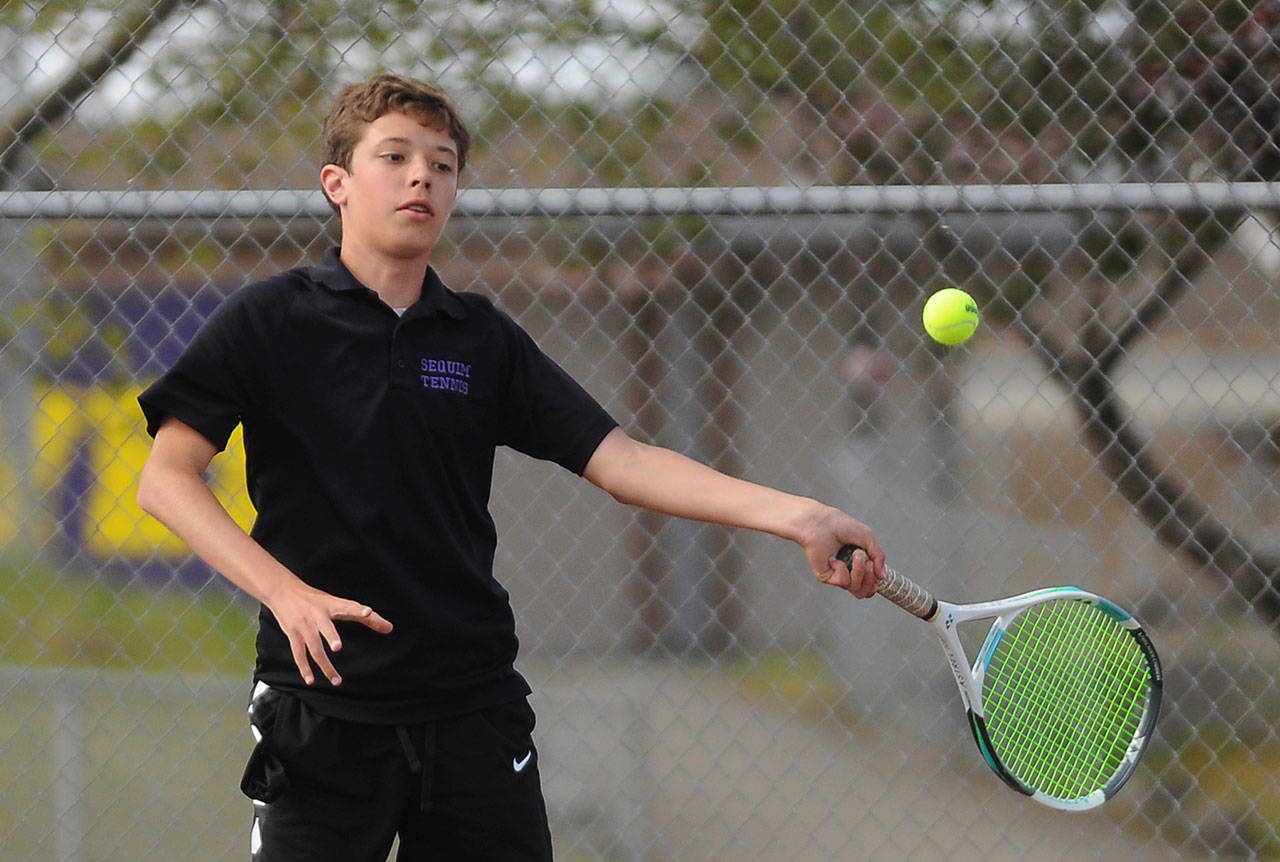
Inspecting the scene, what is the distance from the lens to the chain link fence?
356 centimetres

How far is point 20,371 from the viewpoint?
3.46 metres

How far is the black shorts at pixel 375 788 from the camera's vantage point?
1.93 meters

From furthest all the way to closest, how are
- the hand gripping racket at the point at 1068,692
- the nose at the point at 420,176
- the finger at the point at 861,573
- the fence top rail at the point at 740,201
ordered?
the fence top rail at the point at 740,201, the hand gripping racket at the point at 1068,692, the nose at the point at 420,176, the finger at the point at 861,573

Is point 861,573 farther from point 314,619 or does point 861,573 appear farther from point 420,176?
point 420,176

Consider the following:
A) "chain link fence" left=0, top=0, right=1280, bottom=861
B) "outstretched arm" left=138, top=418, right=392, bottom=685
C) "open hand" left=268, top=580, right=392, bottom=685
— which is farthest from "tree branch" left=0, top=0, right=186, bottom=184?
"open hand" left=268, top=580, right=392, bottom=685

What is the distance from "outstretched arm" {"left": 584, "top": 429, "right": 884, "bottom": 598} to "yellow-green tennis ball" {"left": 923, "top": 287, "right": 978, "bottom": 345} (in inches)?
37.2

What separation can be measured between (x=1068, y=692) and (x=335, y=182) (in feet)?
4.86

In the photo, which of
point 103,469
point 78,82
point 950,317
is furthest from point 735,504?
point 78,82

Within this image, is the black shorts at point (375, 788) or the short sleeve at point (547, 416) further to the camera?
the short sleeve at point (547, 416)

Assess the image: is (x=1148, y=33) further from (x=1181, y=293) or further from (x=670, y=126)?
(x=670, y=126)

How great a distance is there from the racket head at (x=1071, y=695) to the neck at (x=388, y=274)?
3.48 ft

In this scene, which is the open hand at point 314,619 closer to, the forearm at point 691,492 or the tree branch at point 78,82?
the forearm at point 691,492

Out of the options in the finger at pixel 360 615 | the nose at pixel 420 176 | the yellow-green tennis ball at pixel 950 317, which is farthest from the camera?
the yellow-green tennis ball at pixel 950 317

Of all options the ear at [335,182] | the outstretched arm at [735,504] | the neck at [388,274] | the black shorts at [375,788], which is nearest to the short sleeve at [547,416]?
the outstretched arm at [735,504]
